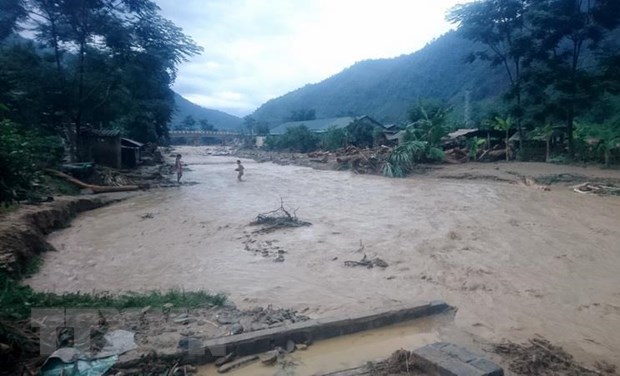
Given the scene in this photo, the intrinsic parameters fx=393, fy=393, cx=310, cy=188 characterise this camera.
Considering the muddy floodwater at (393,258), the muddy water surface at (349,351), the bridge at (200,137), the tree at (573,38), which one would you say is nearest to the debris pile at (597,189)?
the muddy floodwater at (393,258)

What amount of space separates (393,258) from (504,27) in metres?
23.1

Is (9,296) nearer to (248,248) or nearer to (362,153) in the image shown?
(248,248)

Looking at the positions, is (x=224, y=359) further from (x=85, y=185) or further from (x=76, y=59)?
(x=76, y=59)

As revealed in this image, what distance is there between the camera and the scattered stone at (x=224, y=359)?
3.54 metres

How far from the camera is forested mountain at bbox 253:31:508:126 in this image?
61.1 metres

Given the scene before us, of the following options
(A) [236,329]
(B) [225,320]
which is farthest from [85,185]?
(A) [236,329]

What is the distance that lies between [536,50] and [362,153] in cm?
1161

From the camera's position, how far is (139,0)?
63.5 feet

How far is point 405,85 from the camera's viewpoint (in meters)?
78.9

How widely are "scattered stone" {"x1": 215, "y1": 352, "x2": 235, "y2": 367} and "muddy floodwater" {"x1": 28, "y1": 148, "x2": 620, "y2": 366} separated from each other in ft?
5.21

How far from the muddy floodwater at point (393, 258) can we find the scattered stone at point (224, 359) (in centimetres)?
159

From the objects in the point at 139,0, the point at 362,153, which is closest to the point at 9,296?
the point at 139,0

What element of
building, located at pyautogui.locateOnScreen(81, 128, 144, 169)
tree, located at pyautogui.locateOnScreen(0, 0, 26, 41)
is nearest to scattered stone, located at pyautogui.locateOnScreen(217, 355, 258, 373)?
building, located at pyautogui.locateOnScreen(81, 128, 144, 169)

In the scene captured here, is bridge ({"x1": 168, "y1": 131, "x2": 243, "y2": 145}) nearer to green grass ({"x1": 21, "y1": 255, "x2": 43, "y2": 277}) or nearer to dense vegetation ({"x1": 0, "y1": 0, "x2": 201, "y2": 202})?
dense vegetation ({"x1": 0, "y1": 0, "x2": 201, "y2": 202})
